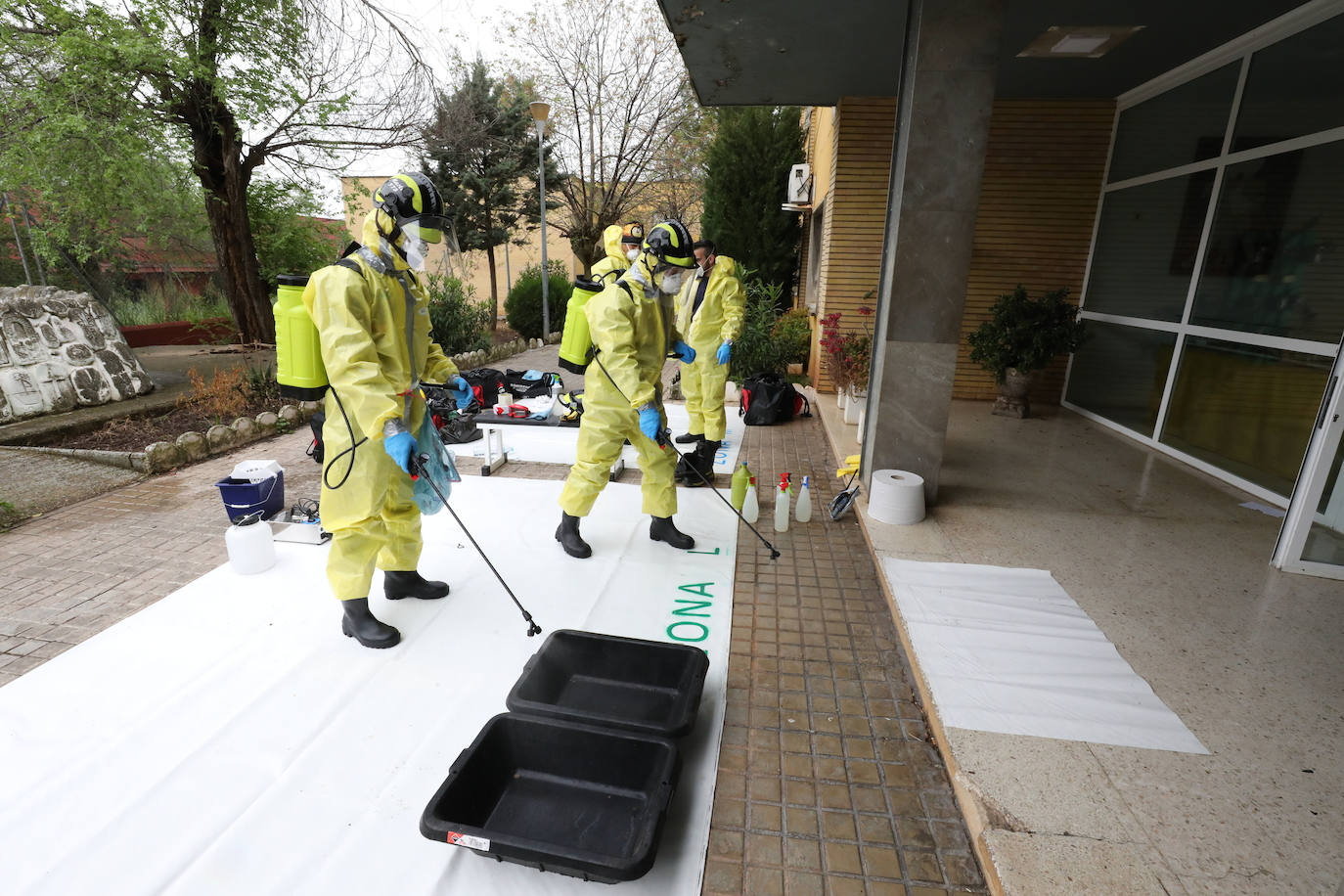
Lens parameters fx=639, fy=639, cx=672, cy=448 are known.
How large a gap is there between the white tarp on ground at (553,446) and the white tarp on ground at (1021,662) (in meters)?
2.34

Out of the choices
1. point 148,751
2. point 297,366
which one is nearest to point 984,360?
point 297,366

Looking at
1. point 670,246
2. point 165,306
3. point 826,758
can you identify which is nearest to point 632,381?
point 670,246

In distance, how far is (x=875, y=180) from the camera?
267 inches

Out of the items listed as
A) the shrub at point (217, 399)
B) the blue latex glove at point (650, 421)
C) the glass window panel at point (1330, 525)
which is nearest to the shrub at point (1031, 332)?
the glass window panel at point (1330, 525)

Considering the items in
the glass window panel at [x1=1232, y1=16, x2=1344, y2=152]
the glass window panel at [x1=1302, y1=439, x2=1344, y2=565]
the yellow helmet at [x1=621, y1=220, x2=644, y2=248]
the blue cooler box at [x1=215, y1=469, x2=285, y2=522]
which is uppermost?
the glass window panel at [x1=1232, y1=16, x2=1344, y2=152]

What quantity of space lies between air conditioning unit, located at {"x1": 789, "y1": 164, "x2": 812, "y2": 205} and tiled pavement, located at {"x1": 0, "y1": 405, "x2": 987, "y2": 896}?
6909 mm

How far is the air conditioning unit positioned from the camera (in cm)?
1007

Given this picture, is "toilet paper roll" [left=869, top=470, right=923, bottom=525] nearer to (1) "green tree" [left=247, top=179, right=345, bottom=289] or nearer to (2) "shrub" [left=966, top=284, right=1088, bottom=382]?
(2) "shrub" [left=966, top=284, right=1088, bottom=382]

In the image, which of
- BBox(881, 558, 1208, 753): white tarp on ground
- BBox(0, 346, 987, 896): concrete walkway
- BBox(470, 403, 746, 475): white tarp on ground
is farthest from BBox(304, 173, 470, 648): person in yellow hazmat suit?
BBox(470, 403, 746, 475): white tarp on ground

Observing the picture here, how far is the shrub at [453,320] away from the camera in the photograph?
385 inches

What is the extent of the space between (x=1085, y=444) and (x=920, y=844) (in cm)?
464

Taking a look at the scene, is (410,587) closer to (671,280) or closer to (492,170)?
(671,280)

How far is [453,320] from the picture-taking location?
32.8 feet

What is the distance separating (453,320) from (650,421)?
7594mm
